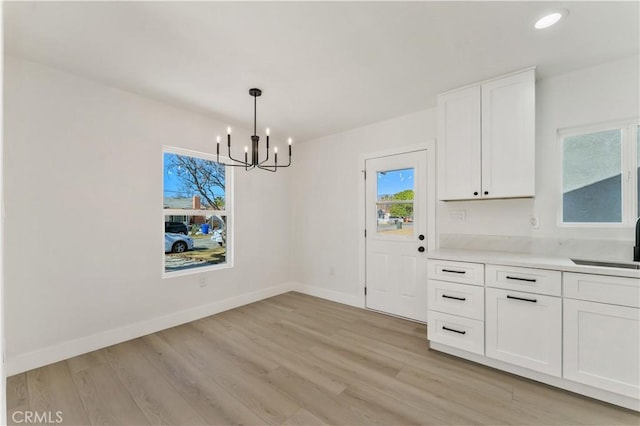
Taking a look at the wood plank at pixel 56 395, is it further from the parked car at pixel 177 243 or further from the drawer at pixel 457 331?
the drawer at pixel 457 331

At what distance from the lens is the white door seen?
11.4ft

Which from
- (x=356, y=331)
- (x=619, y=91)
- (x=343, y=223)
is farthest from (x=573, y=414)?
(x=343, y=223)

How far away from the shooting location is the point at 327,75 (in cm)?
265

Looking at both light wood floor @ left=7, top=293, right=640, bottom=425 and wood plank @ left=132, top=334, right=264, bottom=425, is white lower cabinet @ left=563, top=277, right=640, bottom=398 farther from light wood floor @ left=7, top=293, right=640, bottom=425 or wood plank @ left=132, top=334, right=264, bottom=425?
wood plank @ left=132, top=334, right=264, bottom=425

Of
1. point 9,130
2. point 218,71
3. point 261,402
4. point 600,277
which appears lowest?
point 261,402

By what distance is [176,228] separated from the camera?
3.47 metres

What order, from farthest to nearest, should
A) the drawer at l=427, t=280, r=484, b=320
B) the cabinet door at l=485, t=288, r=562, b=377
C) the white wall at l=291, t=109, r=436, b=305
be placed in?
the white wall at l=291, t=109, r=436, b=305 → the drawer at l=427, t=280, r=484, b=320 → the cabinet door at l=485, t=288, r=562, b=377

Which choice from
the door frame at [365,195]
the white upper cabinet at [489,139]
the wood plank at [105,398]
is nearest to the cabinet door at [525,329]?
the white upper cabinet at [489,139]

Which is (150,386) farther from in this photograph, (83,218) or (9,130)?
(9,130)

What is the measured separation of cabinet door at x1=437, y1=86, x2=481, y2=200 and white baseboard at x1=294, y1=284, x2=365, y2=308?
1863 mm

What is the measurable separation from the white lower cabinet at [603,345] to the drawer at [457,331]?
565mm

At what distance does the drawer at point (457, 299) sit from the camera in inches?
98.0

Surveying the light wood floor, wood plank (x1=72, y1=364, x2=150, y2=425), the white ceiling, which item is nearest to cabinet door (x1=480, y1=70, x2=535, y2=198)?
the white ceiling

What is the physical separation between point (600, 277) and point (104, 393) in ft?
11.9
